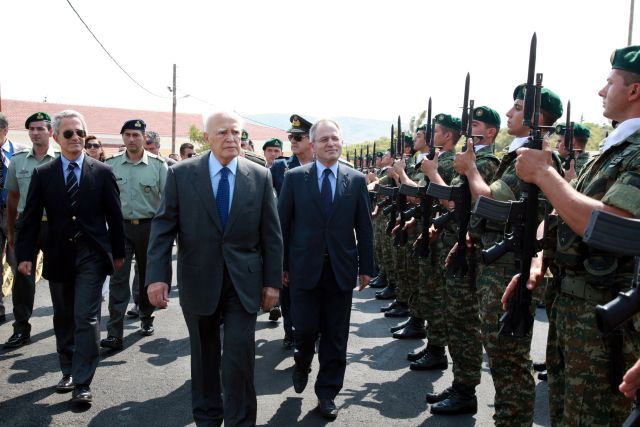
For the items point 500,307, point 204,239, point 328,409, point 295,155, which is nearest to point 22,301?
point 295,155

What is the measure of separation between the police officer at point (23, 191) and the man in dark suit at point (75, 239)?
4.37 feet

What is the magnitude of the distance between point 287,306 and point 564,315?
12.7 feet

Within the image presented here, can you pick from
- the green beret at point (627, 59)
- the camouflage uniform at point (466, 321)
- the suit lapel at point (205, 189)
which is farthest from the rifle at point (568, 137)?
the suit lapel at point (205, 189)

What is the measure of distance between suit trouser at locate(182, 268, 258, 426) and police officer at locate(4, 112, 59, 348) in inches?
123

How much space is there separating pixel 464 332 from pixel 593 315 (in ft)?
6.87

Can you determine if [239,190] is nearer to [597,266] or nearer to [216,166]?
[216,166]

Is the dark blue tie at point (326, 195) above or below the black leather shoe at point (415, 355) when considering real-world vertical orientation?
above

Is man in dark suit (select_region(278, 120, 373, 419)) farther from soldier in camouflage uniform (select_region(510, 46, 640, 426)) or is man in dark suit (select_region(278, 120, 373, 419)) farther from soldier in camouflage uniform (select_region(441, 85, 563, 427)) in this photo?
soldier in camouflage uniform (select_region(510, 46, 640, 426))

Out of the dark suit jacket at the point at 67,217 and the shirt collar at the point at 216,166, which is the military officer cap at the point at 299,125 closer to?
the dark suit jacket at the point at 67,217

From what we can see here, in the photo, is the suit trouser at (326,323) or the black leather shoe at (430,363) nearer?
the suit trouser at (326,323)

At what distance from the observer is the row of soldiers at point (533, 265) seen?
259cm

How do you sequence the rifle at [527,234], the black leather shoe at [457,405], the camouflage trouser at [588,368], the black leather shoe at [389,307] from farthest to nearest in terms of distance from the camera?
the black leather shoe at [389,307] → the black leather shoe at [457,405] → the rifle at [527,234] → the camouflage trouser at [588,368]

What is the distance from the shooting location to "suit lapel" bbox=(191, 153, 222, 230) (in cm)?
363

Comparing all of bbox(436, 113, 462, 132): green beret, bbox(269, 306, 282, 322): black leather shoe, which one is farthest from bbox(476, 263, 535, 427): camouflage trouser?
bbox(269, 306, 282, 322): black leather shoe
